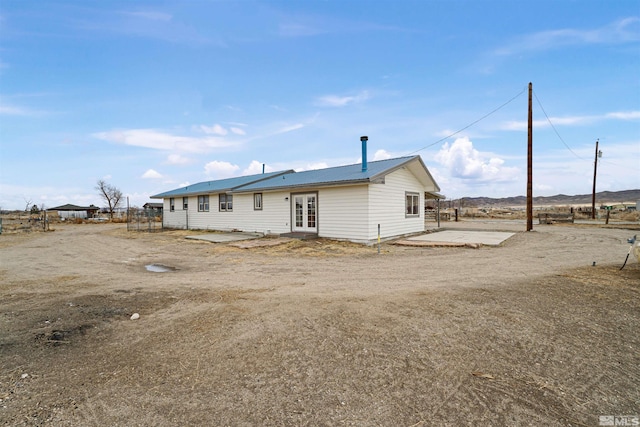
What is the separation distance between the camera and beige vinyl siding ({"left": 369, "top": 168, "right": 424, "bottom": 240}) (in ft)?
44.8

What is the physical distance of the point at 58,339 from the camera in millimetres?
3773

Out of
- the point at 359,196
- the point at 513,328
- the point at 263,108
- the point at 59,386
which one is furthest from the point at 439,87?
the point at 59,386

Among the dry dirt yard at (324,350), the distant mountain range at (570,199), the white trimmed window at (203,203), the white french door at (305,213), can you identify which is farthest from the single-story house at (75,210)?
the distant mountain range at (570,199)

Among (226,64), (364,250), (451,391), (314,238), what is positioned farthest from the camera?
(226,64)

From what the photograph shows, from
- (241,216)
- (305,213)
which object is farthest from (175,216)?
(305,213)

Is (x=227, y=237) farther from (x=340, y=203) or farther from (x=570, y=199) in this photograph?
(x=570, y=199)

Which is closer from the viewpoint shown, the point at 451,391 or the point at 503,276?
the point at 451,391

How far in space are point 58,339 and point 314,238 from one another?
1148 cm

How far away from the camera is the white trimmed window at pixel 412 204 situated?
55.0 ft

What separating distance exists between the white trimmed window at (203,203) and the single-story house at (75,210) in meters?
44.9

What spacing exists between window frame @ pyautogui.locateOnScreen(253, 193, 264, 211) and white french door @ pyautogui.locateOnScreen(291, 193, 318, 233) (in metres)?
2.83

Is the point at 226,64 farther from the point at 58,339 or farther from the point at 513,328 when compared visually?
the point at 513,328

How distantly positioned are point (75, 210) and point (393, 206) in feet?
213

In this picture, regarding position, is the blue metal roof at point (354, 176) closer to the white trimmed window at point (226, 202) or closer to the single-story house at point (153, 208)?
the white trimmed window at point (226, 202)
